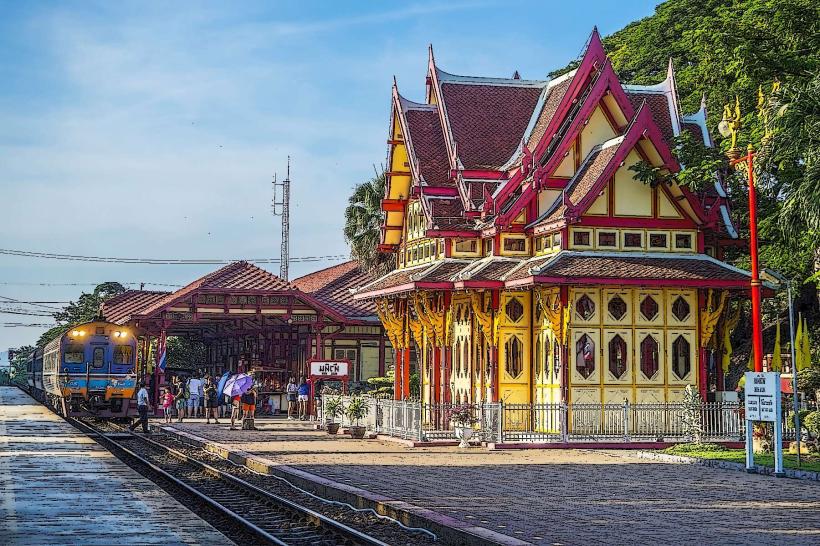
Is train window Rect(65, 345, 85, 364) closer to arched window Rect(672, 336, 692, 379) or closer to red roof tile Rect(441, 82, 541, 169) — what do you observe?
red roof tile Rect(441, 82, 541, 169)

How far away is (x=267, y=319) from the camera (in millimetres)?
47344

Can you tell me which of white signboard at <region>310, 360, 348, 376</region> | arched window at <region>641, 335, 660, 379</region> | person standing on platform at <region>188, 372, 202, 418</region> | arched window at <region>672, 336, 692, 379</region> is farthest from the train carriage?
arched window at <region>672, 336, 692, 379</region>

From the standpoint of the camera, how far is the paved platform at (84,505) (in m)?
13.2

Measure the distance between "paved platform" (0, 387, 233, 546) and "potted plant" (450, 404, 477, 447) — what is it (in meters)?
8.05

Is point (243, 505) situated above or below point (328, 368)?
below

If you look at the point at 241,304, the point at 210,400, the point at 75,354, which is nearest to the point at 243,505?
the point at 210,400

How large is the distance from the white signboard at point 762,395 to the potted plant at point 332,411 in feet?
51.2

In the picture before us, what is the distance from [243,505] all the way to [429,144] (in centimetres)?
1978

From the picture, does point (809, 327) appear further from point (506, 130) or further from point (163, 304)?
point (163, 304)

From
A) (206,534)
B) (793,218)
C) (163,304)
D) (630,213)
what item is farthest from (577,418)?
(163,304)

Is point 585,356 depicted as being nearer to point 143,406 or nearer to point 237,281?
point 143,406

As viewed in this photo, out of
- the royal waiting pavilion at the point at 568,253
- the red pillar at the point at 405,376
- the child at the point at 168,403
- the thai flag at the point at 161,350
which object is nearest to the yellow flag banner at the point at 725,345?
the royal waiting pavilion at the point at 568,253

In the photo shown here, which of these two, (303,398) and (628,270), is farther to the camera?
(303,398)

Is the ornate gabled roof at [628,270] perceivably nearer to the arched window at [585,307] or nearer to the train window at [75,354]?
the arched window at [585,307]
